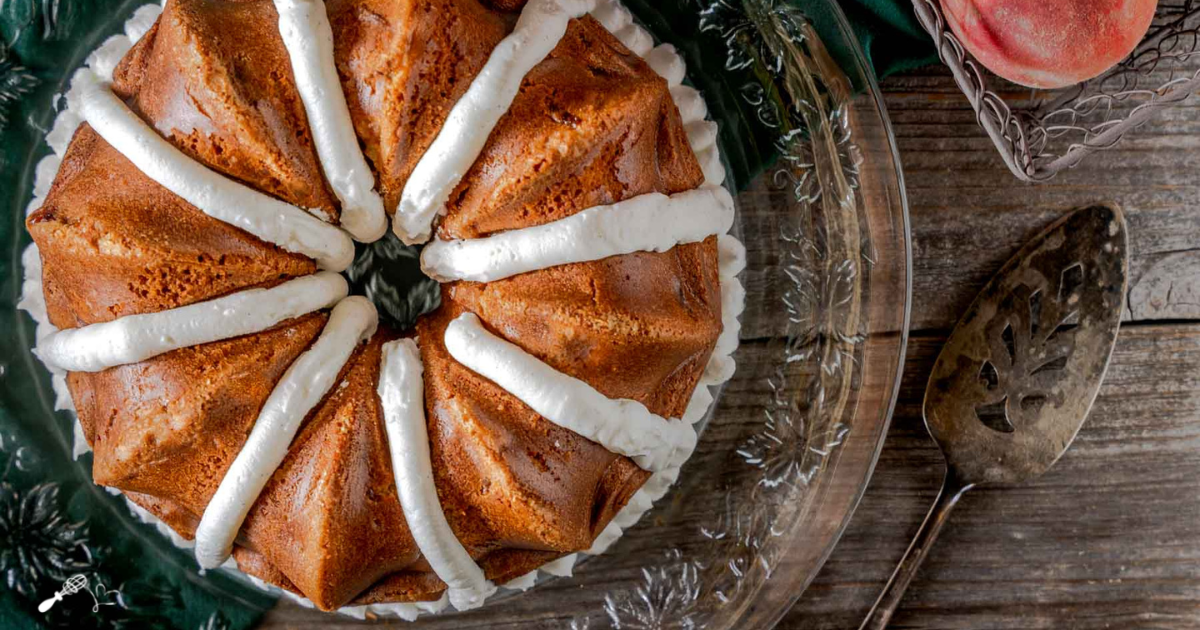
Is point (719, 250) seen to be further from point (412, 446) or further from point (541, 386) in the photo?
point (412, 446)

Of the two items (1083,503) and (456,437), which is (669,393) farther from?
(1083,503)

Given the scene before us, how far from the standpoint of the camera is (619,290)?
157cm

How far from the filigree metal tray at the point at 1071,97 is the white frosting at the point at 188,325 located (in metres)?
1.25

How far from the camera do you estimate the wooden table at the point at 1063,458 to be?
2.15m

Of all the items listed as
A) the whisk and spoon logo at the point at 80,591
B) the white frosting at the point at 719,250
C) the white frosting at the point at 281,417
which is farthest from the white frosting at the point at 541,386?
the whisk and spoon logo at the point at 80,591

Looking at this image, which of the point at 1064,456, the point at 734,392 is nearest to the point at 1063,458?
the point at 1064,456

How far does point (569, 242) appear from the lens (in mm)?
1511

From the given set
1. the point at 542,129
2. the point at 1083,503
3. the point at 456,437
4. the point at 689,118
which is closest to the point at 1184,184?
the point at 1083,503

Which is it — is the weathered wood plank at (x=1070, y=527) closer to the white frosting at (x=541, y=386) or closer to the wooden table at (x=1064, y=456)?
the wooden table at (x=1064, y=456)

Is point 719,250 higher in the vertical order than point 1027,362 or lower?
higher

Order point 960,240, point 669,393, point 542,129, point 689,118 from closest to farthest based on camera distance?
point 542,129, point 669,393, point 689,118, point 960,240

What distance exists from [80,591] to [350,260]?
102 centimetres

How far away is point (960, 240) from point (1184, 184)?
55 centimetres

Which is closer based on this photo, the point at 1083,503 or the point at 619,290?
the point at 619,290
